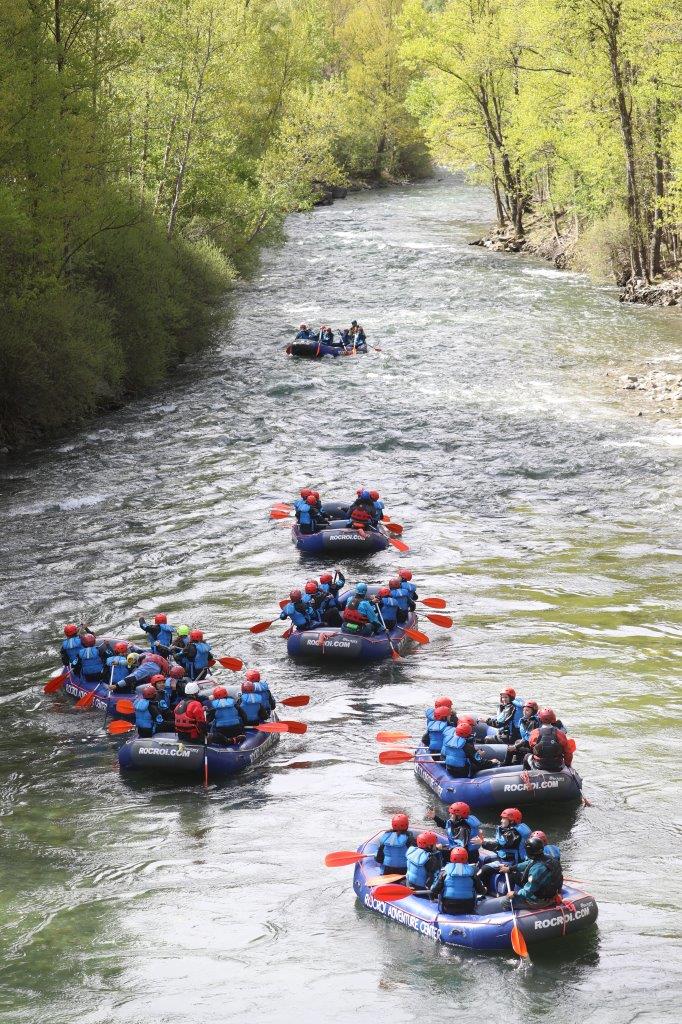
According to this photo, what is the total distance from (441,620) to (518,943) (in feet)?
27.2

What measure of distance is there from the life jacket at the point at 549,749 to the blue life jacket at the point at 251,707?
3.87 metres

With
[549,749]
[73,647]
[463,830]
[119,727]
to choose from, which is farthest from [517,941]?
[73,647]

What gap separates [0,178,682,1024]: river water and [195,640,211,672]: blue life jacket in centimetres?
127

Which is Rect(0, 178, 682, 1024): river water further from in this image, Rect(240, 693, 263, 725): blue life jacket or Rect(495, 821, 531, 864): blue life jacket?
Rect(495, 821, 531, 864): blue life jacket

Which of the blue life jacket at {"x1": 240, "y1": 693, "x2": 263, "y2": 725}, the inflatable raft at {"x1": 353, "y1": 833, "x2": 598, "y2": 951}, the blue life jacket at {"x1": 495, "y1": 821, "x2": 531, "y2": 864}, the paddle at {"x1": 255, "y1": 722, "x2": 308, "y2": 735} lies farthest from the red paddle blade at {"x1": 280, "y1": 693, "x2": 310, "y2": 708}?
the blue life jacket at {"x1": 495, "y1": 821, "x2": 531, "y2": 864}

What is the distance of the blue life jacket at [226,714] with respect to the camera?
15.8m

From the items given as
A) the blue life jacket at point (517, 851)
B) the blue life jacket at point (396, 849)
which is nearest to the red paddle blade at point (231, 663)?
the blue life jacket at point (396, 849)

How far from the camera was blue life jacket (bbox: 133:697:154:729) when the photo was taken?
15781 millimetres

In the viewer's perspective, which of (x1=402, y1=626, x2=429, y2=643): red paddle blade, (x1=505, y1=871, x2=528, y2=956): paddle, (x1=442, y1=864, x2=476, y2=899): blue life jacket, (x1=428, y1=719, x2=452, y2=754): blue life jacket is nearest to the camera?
(x1=505, y1=871, x2=528, y2=956): paddle

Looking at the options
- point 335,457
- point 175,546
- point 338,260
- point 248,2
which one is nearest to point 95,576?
point 175,546

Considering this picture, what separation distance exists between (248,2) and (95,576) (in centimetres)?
3881

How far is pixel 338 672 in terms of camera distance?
18.5 m

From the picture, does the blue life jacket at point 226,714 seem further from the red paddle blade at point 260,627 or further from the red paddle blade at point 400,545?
the red paddle blade at point 400,545

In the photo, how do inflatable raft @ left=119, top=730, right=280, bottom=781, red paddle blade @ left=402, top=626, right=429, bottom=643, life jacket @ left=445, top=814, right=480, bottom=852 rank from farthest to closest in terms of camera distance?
red paddle blade @ left=402, top=626, right=429, bottom=643
inflatable raft @ left=119, top=730, right=280, bottom=781
life jacket @ left=445, top=814, right=480, bottom=852
